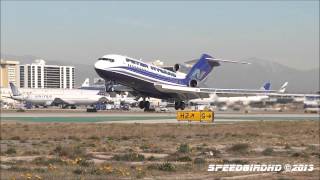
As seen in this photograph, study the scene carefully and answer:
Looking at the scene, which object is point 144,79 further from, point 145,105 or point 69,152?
point 69,152

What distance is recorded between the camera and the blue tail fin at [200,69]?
217 ft

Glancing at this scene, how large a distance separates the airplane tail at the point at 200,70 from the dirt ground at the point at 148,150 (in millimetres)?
5193

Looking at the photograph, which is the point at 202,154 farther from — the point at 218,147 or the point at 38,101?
the point at 38,101

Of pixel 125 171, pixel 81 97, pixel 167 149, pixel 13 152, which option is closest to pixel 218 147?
pixel 167 149

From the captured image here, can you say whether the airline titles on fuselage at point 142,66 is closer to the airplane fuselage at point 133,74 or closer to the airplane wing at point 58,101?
the airplane fuselage at point 133,74

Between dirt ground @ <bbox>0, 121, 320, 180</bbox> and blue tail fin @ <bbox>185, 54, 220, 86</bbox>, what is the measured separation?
5668mm

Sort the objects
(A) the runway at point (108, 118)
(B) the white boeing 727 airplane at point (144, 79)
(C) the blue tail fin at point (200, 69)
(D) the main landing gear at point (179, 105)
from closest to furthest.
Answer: (D) the main landing gear at point (179, 105)
(B) the white boeing 727 airplane at point (144, 79)
(C) the blue tail fin at point (200, 69)
(A) the runway at point (108, 118)

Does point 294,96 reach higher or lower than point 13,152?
higher

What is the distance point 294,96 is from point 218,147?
20366 mm

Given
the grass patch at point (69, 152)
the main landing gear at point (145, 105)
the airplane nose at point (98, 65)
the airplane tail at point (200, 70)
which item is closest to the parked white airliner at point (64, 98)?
the airplane tail at point (200, 70)

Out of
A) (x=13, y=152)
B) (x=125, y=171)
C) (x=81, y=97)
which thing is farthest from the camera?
(x=81, y=97)

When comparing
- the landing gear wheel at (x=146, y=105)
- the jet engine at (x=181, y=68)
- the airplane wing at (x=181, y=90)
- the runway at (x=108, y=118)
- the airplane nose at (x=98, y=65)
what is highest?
the jet engine at (x=181, y=68)

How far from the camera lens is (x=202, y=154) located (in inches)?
1457

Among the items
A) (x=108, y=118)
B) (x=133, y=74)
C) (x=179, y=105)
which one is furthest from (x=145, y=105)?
(x=108, y=118)
